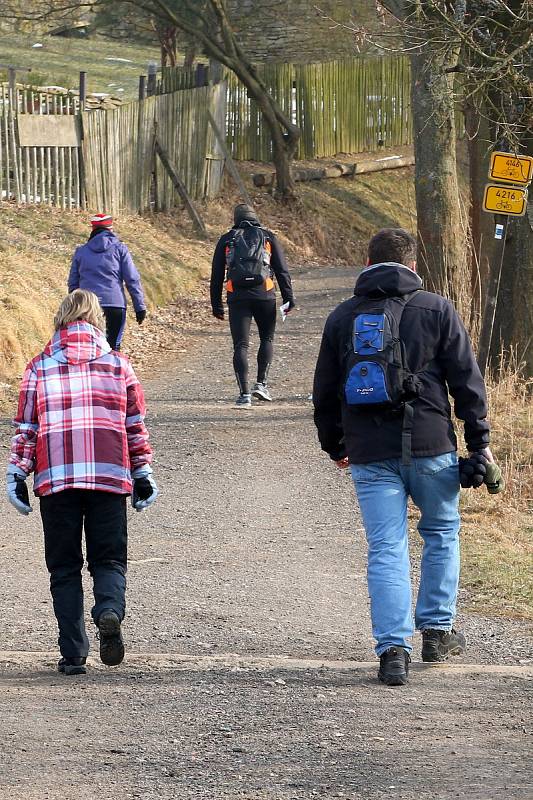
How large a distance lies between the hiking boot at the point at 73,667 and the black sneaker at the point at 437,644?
1452mm

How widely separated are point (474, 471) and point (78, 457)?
1646mm

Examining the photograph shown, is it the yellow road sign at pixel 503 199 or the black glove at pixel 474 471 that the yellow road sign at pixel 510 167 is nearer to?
the yellow road sign at pixel 503 199

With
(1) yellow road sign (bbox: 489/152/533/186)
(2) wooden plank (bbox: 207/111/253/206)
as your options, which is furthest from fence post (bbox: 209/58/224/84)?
(1) yellow road sign (bbox: 489/152/533/186)

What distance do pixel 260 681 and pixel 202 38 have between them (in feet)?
70.1

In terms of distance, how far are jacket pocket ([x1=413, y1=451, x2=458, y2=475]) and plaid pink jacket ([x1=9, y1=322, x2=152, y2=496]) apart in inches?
48.0

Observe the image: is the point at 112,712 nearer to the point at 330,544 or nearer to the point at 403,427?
the point at 403,427

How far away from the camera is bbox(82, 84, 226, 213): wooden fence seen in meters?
20.9

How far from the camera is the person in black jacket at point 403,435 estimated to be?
17.7 ft

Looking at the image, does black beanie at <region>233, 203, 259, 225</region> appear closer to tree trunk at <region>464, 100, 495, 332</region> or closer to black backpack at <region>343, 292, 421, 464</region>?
tree trunk at <region>464, 100, 495, 332</region>

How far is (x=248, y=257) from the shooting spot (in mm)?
11797

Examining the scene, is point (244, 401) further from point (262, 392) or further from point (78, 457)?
point (78, 457)

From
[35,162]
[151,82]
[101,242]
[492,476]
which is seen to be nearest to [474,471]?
[492,476]

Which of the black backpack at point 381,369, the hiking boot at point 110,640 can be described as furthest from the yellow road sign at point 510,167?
the hiking boot at point 110,640

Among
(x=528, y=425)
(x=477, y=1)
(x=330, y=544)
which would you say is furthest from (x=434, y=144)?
(x=330, y=544)
